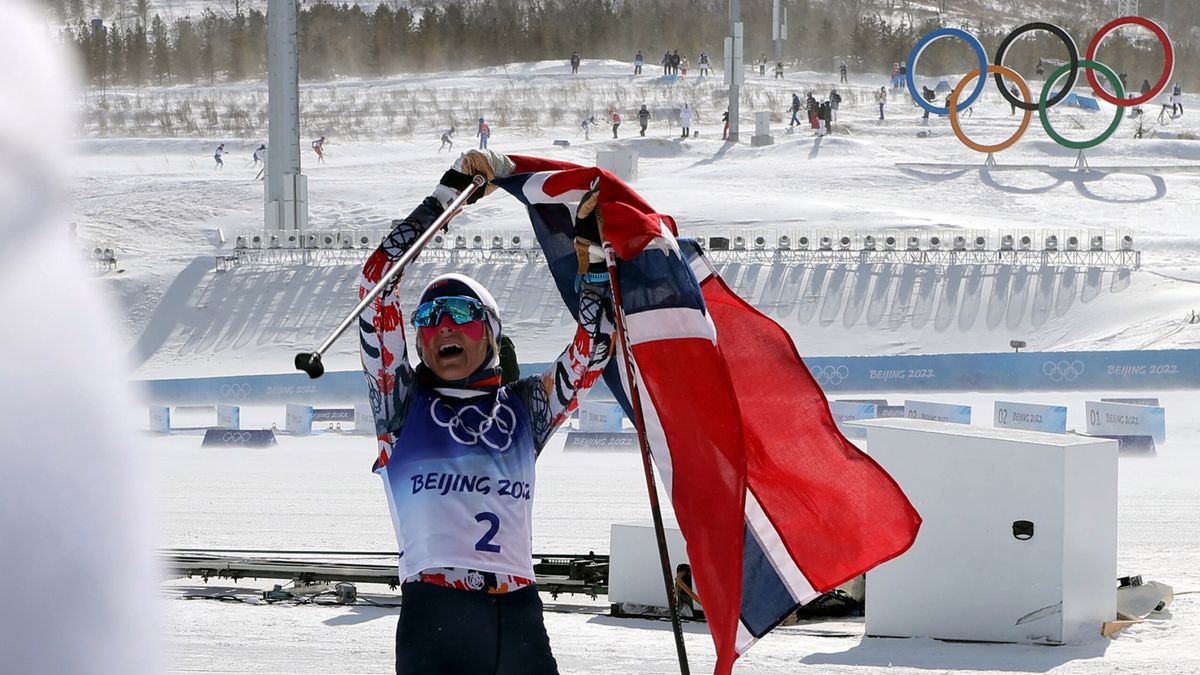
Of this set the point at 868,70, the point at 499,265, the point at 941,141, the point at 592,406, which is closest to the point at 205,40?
the point at 868,70

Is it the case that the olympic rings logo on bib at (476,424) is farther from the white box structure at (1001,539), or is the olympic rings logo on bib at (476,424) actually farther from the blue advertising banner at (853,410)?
the blue advertising banner at (853,410)

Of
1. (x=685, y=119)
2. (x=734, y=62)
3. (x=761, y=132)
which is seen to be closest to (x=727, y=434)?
A: (x=734, y=62)

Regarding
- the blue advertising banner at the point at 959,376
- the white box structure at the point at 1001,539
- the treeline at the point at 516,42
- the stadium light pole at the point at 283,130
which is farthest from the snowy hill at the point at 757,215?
the white box structure at the point at 1001,539

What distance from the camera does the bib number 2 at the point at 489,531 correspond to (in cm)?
421

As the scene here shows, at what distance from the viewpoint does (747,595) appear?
4812 millimetres

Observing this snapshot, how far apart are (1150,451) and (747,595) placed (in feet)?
44.7

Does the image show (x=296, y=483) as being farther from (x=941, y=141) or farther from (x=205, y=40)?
(x=205, y=40)

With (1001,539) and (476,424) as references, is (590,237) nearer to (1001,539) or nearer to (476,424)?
(476,424)

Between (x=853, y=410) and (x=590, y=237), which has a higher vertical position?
(x=590, y=237)

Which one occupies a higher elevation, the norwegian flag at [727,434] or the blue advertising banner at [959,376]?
the norwegian flag at [727,434]

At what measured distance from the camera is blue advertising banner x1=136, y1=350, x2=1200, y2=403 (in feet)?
74.5

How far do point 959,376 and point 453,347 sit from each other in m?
19.8

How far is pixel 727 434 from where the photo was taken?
4551 millimetres

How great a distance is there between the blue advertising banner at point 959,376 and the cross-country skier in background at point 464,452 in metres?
17.4
